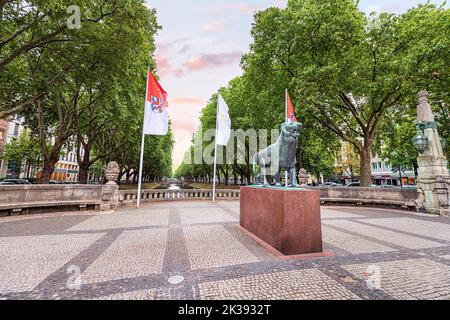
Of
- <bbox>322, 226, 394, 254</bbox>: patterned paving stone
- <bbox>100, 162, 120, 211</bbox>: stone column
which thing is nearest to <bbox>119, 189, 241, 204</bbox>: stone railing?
<bbox>100, 162, 120, 211</bbox>: stone column

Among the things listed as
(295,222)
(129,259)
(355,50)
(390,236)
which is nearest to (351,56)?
(355,50)

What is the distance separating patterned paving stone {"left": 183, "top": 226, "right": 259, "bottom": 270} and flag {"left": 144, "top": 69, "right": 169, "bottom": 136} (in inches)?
305

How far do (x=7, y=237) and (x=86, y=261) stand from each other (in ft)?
13.9

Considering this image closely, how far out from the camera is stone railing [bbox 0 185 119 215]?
32.2ft

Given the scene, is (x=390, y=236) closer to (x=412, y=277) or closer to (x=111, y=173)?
(x=412, y=277)

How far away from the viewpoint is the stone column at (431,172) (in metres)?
11.3

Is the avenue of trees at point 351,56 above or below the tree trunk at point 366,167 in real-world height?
above

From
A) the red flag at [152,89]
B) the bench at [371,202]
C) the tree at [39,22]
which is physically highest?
the tree at [39,22]

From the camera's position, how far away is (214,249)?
5.36 metres

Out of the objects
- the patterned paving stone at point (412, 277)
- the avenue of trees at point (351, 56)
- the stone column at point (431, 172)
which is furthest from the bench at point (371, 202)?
the patterned paving stone at point (412, 277)

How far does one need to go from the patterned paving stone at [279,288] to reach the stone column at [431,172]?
12.8 meters

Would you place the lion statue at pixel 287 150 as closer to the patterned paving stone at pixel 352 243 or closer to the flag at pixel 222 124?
the patterned paving stone at pixel 352 243

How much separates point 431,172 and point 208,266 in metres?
15.1

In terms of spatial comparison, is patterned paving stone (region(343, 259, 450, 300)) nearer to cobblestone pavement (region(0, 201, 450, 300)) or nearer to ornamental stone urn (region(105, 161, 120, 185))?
cobblestone pavement (region(0, 201, 450, 300))
